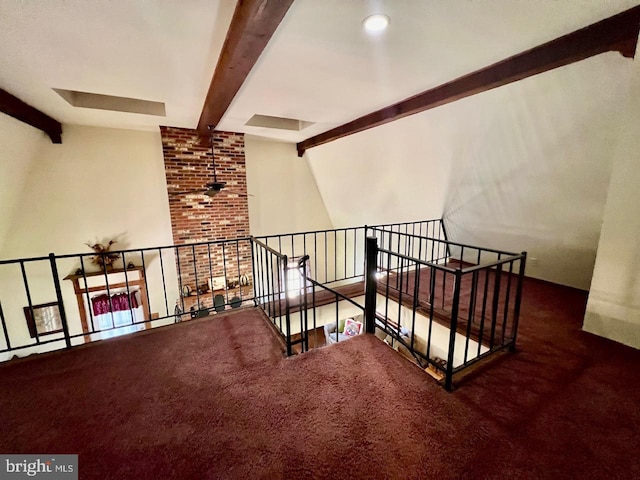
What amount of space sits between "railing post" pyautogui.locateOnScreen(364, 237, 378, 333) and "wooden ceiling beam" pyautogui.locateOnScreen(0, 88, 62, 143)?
163 inches

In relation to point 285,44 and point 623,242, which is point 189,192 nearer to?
point 285,44

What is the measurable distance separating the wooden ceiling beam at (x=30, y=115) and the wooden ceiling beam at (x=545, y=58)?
4439 mm

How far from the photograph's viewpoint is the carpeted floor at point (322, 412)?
1333 mm

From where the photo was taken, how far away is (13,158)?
3.77 metres

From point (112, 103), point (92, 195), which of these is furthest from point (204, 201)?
point (112, 103)

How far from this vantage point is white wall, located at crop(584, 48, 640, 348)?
1.95 m

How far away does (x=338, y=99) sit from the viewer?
319 cm

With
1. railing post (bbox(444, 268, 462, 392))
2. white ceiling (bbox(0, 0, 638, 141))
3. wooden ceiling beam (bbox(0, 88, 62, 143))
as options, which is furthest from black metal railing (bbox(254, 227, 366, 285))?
railing post (bbox(444, 268, 462, 392))

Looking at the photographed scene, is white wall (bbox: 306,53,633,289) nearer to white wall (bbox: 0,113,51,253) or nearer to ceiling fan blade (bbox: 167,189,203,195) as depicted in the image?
ceiling fan blade (bbox: 167,189,203,195)

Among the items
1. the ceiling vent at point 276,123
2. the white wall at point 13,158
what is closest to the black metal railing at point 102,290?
the white wall at point 13,158

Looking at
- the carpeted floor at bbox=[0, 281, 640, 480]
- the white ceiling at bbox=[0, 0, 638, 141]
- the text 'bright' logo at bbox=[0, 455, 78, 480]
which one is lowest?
the text 'bright' logo at bbox=[0, 455, 78, 480]

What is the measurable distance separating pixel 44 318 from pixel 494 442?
6980 mm

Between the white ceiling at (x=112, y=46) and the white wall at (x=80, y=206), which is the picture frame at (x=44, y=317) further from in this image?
the white ceiling at (x=112, y=46)

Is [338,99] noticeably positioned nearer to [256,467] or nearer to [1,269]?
[256,467]
